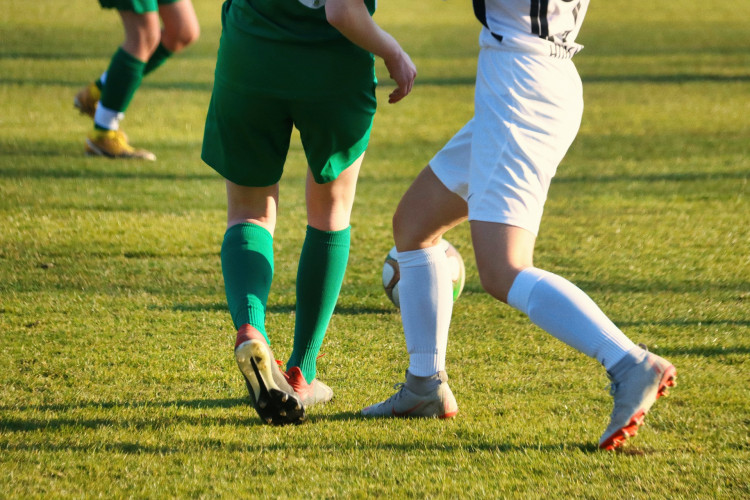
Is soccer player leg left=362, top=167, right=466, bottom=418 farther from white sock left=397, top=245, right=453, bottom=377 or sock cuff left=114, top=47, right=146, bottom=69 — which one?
sock cuff left=114, top=47, right=146, bottom=69

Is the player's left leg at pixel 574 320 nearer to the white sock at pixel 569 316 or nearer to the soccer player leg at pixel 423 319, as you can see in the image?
the white sock at pixel 569 316

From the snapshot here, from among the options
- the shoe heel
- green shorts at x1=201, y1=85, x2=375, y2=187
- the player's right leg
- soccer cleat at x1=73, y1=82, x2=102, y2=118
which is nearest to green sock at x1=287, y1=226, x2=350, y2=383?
the player's right leg

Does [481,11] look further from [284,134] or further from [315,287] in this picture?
[315,287]

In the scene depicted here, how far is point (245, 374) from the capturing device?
8.62 ft

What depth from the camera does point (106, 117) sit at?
22.9ft

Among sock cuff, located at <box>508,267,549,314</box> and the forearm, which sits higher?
the forearm

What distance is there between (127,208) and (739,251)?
3486 millimetres

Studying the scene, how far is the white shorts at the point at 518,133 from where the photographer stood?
8.30 feet

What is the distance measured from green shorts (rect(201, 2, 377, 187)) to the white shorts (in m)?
0.44

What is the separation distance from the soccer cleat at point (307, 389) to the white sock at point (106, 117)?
14.2ft

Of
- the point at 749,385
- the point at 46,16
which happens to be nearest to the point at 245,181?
the point at 749,385

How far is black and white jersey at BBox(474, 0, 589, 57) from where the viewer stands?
255cm

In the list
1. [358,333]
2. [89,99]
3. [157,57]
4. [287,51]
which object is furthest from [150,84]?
[287,51]

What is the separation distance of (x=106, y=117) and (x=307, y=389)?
4.45 metres
